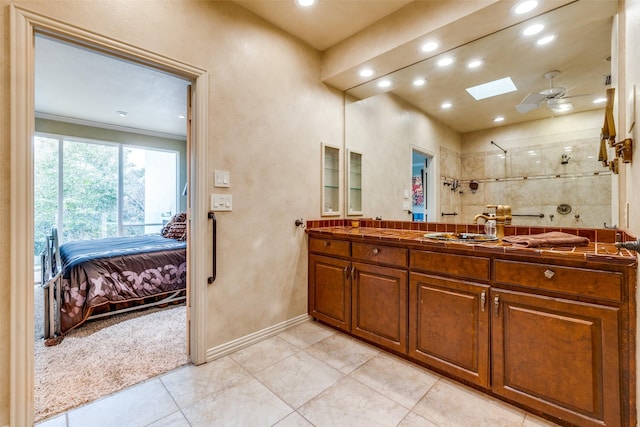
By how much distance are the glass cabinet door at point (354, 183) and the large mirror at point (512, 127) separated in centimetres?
34

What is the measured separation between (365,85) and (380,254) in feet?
5.75

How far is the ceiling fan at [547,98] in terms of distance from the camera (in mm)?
1770

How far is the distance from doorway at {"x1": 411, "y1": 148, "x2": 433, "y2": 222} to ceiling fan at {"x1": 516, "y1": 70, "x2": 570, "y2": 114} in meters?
0.71

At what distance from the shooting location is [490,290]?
5.06 ft

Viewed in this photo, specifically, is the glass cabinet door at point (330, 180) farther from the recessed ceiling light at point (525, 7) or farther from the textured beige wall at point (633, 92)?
the textured beige wall at point (633, 92)

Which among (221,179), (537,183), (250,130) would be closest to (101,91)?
(250,130)

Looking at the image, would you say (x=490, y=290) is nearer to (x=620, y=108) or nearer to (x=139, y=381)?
(x=620, y=108)

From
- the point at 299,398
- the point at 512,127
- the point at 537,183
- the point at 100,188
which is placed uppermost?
the point at 512,127

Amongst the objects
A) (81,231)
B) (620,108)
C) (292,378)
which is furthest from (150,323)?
(620,108)

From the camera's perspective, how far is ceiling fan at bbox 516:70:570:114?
177 centimetres

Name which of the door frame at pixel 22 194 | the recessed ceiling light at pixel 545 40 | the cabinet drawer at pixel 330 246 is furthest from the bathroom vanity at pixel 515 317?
the door frame at pixel 22 194

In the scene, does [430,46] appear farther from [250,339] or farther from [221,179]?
[250,339]

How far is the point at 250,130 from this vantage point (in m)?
2.21

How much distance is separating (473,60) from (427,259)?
5.19 ft
